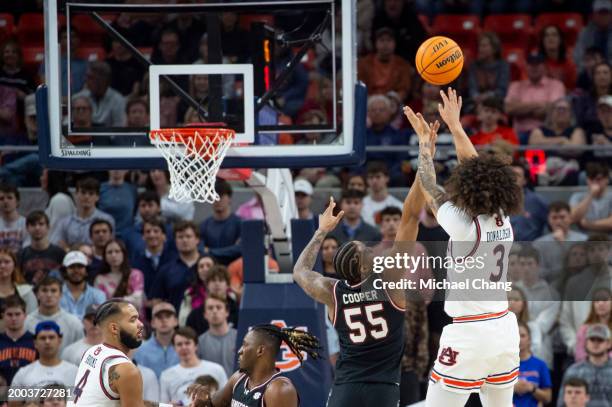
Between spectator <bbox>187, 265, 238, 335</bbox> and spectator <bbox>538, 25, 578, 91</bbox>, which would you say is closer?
spectator <bbox>187, 265, 238, 335</bbox>

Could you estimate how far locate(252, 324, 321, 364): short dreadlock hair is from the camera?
717cm

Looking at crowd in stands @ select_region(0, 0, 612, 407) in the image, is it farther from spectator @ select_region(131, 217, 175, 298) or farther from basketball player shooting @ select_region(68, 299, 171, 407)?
basketball player shooting @ select_region(68, 299, 171, 407)

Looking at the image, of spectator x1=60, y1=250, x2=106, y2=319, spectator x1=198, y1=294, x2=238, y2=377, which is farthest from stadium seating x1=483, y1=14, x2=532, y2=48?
spectator x1=60, y1=250, x2=106, y2=319

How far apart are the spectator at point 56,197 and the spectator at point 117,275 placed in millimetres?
1028

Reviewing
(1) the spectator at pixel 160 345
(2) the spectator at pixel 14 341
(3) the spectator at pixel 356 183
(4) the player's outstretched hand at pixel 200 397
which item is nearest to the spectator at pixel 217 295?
(1) the spectator at pixel 160 345

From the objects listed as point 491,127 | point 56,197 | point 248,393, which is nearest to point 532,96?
point 491,127

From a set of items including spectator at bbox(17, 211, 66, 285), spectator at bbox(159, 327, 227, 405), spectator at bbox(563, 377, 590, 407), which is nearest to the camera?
spectator at bbox(563, 377, 590, 407)

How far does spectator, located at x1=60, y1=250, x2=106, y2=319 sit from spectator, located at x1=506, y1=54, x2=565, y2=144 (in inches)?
203

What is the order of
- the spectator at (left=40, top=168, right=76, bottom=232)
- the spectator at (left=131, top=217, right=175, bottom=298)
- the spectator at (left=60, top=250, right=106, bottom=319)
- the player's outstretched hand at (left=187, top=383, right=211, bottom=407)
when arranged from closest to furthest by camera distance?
the player's outstretched hand at (left=187, top=383, right=211, bottom=407)
the spectator at (left=60, top=250, right=106, bottom=319)
the spectator at (left=131, top=217, right=175, bottom=298)
the spectator at (left=40, top=168, right=76, bottom=232)

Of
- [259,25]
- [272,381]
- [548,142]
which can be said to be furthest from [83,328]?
[548,142]

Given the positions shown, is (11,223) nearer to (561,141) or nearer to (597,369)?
(561,141)

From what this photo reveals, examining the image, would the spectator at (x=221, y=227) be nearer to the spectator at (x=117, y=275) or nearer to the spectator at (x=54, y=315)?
the spectator at (x=117, y=275)

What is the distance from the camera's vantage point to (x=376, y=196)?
40.3 feet

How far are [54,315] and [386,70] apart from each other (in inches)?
205
